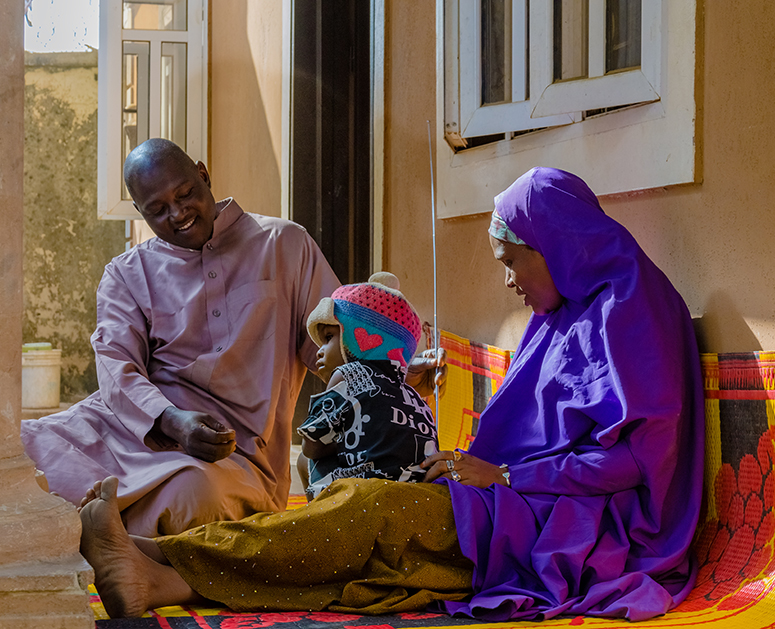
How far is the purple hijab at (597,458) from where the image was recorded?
243cm

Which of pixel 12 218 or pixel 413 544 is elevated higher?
pixel 12 218

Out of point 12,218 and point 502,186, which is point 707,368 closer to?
point 502,186

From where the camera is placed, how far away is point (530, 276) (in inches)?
110

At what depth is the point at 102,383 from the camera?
3514mm

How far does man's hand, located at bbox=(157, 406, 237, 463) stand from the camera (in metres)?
3.06

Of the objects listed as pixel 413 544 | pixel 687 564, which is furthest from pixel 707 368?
pixel 413 544

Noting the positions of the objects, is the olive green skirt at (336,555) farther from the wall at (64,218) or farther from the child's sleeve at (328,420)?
the wall at (64,218)

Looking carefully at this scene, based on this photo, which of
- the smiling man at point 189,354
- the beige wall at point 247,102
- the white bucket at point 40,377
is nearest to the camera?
the smiling man at point 189,354

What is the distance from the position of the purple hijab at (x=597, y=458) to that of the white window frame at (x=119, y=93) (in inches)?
254

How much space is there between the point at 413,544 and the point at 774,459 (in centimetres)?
95

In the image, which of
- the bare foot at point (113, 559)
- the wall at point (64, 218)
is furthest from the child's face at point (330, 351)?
the wall at point (64, 218)

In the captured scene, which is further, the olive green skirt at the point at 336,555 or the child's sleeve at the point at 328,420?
Answer: the child's sleeve at the point at 328,420

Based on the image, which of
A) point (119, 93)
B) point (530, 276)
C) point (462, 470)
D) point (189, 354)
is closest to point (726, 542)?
point (462, 470)

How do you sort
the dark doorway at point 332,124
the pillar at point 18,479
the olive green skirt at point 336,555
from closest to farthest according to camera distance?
the pillar at point 18,479, the olive green skirt at point 336,555, the dark doorway at point 332,124
